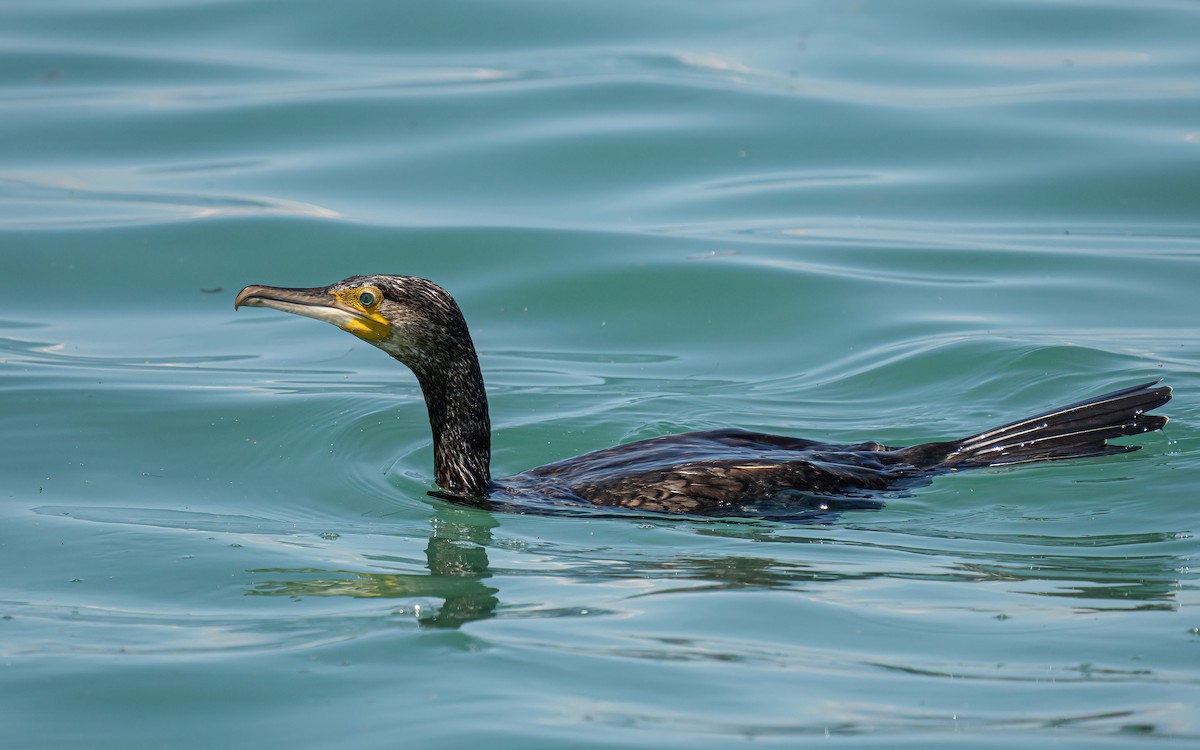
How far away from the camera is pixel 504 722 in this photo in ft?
14.5

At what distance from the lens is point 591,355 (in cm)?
980

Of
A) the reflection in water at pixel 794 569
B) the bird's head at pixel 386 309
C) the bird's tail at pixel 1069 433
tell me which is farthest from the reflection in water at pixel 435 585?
the bird's tail at pixel 1069 433

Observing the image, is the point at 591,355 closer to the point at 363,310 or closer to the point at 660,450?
the point at 660,450

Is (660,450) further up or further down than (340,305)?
further down

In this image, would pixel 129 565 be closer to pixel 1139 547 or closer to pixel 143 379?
pixel 143 379

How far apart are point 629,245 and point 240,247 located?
9.19 ft

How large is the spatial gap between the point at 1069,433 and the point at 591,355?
349 centimetres

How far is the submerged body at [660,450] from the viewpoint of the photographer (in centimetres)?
668

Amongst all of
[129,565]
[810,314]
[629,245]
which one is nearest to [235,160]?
[629,245]

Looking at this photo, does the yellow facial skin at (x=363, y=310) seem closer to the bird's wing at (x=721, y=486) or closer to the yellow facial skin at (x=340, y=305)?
the yellow facial skin at (x=340, y=305)

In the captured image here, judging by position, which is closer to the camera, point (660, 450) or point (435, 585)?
point (435, 585)

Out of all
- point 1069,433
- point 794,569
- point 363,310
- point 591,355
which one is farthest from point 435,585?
point 591,355

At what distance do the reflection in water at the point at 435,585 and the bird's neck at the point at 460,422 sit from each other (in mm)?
752

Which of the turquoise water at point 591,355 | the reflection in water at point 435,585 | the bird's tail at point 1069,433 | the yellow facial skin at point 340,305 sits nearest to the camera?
the turquoise water at point 591,355
